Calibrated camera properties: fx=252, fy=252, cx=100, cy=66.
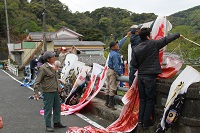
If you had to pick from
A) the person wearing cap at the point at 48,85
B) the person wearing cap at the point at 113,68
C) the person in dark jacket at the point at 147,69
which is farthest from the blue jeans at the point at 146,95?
the person wearing cap at the point at 48,85

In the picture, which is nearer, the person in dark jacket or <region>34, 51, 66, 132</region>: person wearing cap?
the person in dark jacket

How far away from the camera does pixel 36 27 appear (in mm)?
62438

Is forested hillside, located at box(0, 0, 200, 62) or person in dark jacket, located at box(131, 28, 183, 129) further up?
forested hillside, located at box(0, 0, 200, 62)

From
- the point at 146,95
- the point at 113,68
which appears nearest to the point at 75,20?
the point at 113,68

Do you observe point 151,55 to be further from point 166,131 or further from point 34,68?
point 34,68

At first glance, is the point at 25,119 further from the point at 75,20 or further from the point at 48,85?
the point at 75,20

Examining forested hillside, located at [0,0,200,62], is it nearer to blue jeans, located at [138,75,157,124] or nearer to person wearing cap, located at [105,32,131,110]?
person wearing cap, located at [105,32,131,110]

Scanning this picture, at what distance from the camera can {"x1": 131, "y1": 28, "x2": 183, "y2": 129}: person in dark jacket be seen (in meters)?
4.38

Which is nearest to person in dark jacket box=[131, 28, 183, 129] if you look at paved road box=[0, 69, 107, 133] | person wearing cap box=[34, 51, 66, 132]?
paved road box=[0, 69, 107, 133]

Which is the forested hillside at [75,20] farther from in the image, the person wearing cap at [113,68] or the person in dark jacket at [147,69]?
the person in dark jacket at [147,69]

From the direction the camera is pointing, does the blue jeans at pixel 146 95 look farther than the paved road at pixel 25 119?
No

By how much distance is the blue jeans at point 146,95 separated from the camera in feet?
14.5

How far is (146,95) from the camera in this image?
14.8 ft

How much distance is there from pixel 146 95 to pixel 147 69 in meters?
0.48
